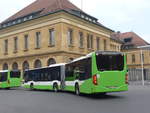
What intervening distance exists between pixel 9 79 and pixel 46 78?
7.70 metres

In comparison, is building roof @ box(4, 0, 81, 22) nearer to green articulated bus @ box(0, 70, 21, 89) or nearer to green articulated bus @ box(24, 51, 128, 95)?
green articulated bus @ box(0, 70, 21, 89)

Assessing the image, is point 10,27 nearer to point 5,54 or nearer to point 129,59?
point 5,54

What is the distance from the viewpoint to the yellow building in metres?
39.7

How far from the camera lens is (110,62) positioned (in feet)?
52.1

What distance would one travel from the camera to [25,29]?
45.2 metres

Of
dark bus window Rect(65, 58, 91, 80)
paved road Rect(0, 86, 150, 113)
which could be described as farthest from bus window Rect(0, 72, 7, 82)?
paved road Rect(0, 86, 150, 113)

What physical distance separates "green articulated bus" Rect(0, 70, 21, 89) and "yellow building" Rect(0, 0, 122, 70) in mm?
8920

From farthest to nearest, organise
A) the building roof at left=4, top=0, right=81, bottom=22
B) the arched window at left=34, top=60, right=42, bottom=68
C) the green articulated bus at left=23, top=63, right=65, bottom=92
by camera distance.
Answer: the arched window at left=34, top=60, right=42, bottom=68 → the building roof at left=4, top=0, right=81, bottom=22 → the green articulated bus at left=23, top=63, right=65, bottom=92

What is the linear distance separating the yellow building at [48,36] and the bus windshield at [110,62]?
23.0 m

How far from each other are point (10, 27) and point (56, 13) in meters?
12.7

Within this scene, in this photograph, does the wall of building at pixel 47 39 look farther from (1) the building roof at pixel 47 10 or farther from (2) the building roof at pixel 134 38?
(2) the building roof at pixel 134 38

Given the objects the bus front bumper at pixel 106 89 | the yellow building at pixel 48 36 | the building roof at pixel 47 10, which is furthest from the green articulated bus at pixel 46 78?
the building roof at pixel 47 10

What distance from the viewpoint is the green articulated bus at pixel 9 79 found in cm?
3121

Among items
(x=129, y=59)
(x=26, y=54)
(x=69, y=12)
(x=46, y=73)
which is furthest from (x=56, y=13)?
(x=129, y=59)
